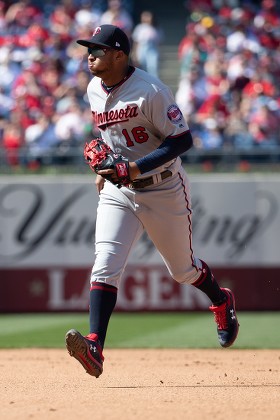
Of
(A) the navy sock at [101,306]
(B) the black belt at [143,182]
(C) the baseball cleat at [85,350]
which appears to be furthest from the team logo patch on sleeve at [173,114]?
(C) the baseball cleat at [85,350]

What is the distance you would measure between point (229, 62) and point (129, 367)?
322 inches

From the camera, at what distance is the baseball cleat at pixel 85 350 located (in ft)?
17.1

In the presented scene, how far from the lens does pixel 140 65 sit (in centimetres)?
1478

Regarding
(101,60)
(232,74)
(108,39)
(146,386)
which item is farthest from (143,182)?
(232,74)

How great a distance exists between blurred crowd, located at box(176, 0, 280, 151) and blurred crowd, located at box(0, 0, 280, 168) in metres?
0.02

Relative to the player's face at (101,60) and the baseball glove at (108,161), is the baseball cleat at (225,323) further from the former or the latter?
the player's face at (101,60)

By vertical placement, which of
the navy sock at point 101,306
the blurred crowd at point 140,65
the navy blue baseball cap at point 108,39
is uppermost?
the navy blue baseball cap at point 108,39

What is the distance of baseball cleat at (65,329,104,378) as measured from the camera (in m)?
5.20

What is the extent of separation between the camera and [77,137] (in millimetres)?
12328

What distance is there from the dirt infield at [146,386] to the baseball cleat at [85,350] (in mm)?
142

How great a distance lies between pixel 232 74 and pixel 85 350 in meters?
9.16

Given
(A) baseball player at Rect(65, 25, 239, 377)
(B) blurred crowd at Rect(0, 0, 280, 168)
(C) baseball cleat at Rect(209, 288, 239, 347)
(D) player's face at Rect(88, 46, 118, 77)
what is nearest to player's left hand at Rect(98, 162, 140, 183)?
(A) baseball player at Rect(65, 25, 239, 377)

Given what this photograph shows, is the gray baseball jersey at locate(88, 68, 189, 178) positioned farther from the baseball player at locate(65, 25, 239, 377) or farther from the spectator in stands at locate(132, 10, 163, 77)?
the spectator in stands at locate(132, 10, 163, 77)

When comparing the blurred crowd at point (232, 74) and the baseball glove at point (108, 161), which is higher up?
the baseball glove at point (108, 161)
